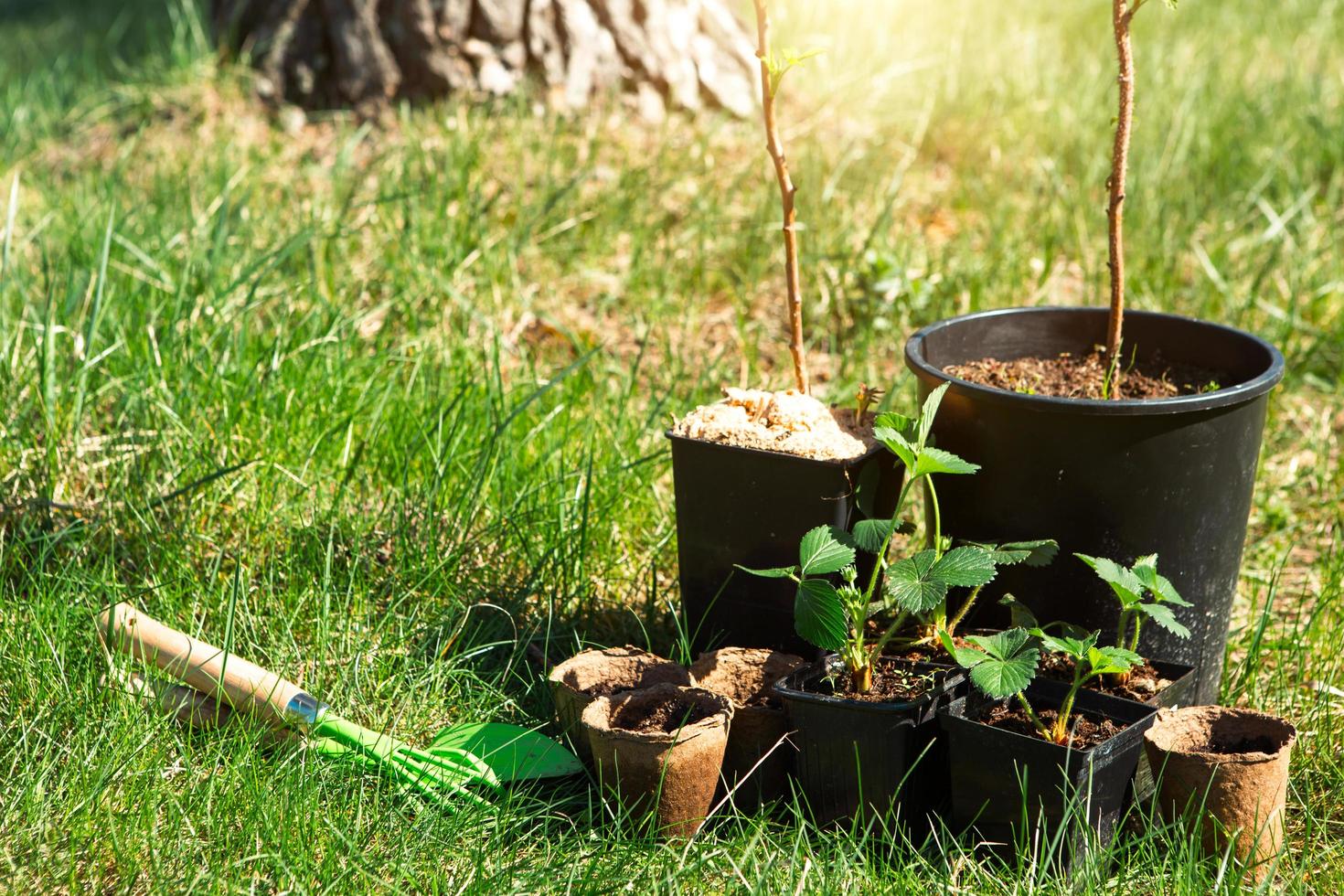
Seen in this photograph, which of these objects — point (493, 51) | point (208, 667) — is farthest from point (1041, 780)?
point (493, 51)

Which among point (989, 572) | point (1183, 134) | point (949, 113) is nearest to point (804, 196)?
point (949, 113)

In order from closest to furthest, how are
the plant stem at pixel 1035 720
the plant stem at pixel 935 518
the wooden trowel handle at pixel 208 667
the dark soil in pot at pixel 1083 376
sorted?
the plant stem at pixel 1035 720 < the plant stem at pixel 935 518 < the wooden trowel handle at pixel 208 667 < the dark soil in pot at pixel 1083 376

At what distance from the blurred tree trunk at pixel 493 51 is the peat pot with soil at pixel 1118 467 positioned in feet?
8.62

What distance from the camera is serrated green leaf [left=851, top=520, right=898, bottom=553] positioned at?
1826 millimetres

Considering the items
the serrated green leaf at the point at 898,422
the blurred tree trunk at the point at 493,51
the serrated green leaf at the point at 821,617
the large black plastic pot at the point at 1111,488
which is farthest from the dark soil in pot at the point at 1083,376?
the blurred tree trunk at the point at 493,51

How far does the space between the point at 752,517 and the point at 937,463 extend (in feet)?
1.27

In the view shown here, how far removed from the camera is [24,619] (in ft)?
6.81

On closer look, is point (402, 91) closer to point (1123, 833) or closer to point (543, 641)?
point (543, 641)

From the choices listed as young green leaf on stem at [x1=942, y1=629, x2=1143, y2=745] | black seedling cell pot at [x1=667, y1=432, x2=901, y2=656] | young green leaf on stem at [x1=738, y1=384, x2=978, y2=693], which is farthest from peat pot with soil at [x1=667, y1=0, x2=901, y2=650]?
young green leaf on stem at [x1=942, y1=629, x2=1143, y2=745]

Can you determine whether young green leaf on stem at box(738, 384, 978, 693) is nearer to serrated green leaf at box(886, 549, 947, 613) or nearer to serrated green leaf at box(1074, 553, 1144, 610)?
serrated green leaf at box(886, 549, 947, 613)

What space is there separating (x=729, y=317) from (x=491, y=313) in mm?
674

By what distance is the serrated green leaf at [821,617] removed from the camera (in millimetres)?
1738

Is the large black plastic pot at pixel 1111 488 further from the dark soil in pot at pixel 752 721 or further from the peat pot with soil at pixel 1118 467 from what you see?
the dark soil in pot at pixel 752 721

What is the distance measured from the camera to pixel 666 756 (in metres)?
1.75
